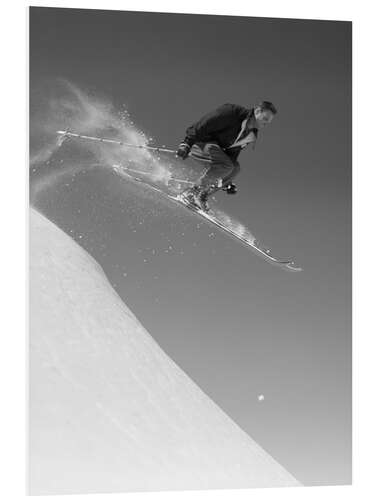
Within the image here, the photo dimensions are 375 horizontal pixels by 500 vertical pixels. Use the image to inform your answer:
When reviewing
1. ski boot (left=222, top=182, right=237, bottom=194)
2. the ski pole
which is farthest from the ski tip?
the ski pole

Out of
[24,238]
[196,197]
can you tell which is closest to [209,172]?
[196,197]

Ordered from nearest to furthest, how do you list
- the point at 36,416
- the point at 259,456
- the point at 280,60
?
the point at 36,416, the point at 259,456, the point at 280,60

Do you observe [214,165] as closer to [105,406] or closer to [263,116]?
[263,116]

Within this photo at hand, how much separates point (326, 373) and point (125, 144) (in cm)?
194

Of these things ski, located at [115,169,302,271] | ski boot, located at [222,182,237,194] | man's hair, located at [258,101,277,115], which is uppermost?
man's hair, located at [258,101,277,115]

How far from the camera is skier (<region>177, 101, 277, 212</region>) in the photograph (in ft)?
18.7

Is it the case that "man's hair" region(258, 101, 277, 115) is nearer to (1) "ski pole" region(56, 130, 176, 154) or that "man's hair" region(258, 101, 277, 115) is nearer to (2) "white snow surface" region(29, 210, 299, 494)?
(1) "ski pole" region(56, 130, 176, 154)

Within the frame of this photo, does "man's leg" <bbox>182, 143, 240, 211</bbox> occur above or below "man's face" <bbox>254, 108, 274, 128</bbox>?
below

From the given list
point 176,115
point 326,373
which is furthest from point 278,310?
point 176,115

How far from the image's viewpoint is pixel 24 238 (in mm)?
5332

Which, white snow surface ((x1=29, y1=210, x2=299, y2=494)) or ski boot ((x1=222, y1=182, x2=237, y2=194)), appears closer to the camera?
white snow surface ((x1=29, y1=210, x2=299, y2=494))

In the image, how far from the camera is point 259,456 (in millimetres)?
5691

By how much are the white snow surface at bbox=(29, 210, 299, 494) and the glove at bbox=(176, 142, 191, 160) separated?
33.2 inches

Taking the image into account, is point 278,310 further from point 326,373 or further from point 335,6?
point 335,6
